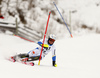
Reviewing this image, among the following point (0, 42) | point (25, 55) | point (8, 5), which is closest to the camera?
point (25, 55)

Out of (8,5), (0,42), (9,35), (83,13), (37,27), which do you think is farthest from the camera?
(83,13)

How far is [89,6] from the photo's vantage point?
18719 mm

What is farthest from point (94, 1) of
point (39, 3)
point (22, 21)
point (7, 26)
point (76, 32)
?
point (7, 26)

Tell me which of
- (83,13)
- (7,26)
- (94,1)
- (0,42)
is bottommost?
(0,42)

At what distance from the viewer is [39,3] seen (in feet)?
55.7

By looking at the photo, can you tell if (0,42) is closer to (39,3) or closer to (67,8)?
(39,3)

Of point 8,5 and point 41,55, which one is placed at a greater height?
point 8,5

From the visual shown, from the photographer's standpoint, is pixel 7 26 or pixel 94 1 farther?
pixel 94 1

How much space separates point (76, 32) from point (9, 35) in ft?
26.6

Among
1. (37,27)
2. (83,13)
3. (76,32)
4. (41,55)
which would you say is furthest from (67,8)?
(41,55)

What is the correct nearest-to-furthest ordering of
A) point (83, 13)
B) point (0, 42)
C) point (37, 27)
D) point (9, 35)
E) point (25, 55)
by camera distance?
point (25, 55) → point (0, 42) → point (9, 35) → point (37, 27) → point (83, 13)

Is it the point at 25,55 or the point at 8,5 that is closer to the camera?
the point at 25,55

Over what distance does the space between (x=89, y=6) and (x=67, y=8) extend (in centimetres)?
282

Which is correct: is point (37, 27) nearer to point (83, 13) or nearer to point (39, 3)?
Result: point (39, 3)
